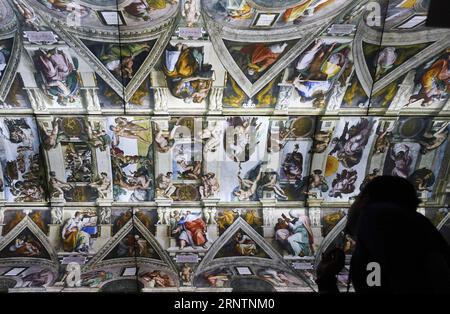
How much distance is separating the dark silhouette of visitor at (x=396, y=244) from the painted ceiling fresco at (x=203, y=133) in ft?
13.1

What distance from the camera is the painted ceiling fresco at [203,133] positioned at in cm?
706

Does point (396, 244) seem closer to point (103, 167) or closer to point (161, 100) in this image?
point (161, 100)

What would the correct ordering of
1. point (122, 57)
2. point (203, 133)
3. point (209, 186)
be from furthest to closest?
point (209, 186) → point (203, 133) → point (122, 57)

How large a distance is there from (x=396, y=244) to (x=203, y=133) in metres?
5.64

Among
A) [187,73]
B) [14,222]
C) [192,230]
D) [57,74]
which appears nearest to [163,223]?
[192,230]

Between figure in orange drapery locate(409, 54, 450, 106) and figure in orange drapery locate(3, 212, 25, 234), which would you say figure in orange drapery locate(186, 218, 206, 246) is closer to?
figure in orange drapery locate(3, 212, 25, 234)

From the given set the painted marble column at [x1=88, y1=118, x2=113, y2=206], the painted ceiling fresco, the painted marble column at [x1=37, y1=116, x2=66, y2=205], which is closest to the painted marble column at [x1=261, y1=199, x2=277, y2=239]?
the painted ceiling fresco

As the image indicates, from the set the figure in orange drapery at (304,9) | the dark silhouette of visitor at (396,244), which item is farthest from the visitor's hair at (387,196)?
the figure in orange drapery at (304,9)

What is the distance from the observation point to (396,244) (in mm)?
2463

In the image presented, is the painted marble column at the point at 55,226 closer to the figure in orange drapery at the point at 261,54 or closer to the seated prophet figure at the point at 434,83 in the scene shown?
the figure in orange drapery at the point at 261,54

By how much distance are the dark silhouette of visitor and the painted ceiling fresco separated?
3.98m
